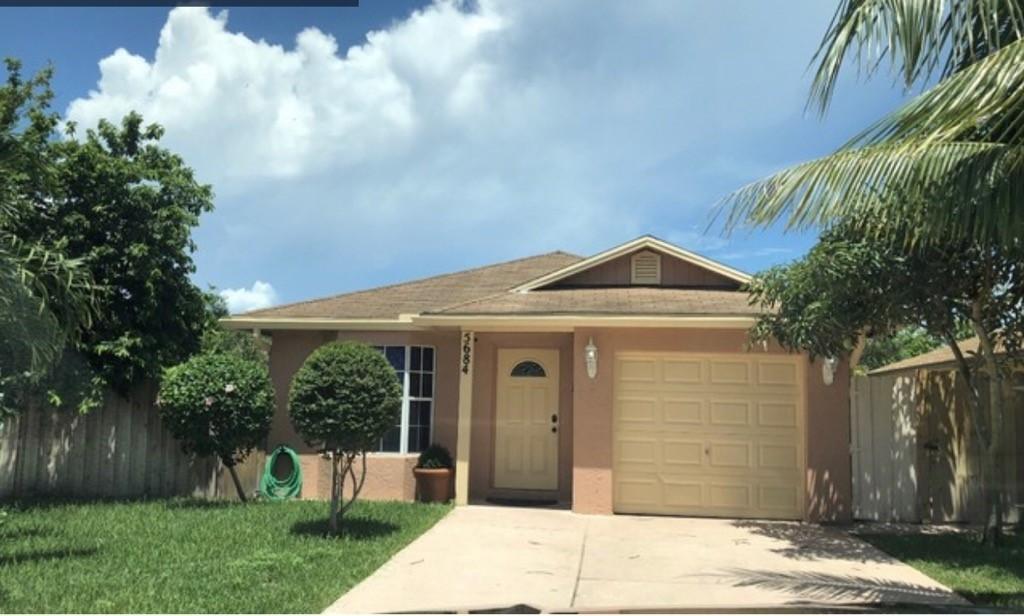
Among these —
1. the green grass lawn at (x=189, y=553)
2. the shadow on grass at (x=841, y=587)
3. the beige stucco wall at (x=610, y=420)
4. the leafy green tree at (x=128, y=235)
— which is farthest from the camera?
the leafy green tree at (x=128, y=235)

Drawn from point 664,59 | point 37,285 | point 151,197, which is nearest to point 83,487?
point 151,197

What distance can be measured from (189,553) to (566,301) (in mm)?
6443

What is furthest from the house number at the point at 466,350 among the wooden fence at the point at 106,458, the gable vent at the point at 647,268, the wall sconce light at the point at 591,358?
the wooden fence at the point at 106,458

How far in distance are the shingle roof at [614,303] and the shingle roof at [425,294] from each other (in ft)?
5.83

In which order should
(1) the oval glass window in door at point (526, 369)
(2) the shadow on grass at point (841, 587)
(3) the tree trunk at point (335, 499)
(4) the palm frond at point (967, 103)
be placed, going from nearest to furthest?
(4) the palm frond at point (967, 103), (2) the shadow on grass at point (841, 587), (3) the tree trunk at point (335, 499), (1) the oval glass window in door at point (526, 369)

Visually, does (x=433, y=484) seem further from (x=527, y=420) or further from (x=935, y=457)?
(x=935, y=457)

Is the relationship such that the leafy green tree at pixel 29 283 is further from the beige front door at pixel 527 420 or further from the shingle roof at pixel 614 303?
the beige front door at pixel 527 420

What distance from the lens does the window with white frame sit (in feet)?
41.0

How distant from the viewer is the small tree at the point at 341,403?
8.44 m

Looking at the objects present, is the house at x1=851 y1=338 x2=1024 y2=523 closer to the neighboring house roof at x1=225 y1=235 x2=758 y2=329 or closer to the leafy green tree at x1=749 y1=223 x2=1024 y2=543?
the leafy green tree at x1=749 y1=223 x2=1024 y2=543

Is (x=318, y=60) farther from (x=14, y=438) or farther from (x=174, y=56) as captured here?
(x=14, y=438)

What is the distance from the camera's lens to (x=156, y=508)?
34.0 ft

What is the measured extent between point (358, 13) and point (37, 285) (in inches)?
184

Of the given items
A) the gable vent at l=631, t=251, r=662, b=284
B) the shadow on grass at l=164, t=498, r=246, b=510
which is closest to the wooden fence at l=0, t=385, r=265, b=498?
the shadow on grass at l=164, t=498, r=246, b=510
